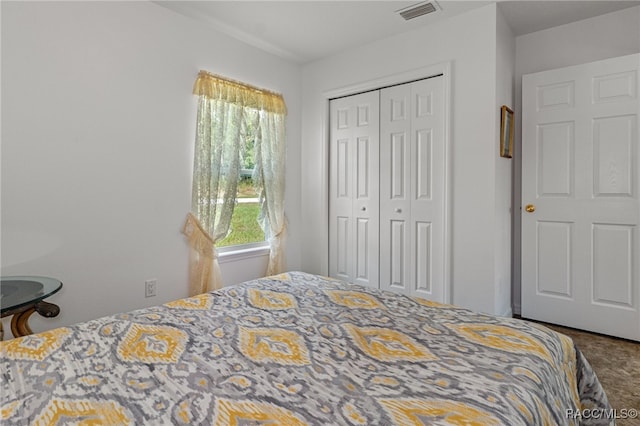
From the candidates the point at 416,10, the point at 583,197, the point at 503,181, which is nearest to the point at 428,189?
the point at 503,181

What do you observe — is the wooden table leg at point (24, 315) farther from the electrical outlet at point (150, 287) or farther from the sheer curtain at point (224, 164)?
the sheer curtain at point (224, 164)

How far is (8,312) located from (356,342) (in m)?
1.54

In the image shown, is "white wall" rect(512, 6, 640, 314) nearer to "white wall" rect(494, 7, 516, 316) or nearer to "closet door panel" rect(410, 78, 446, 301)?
"white wall" rect(494, 7, 516, 316)

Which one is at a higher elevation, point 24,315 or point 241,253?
point 241,253

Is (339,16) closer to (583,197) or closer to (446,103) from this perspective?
(446,103)

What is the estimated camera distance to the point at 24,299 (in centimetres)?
164

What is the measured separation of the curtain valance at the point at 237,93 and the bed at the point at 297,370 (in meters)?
1.99

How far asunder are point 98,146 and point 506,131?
3.03m

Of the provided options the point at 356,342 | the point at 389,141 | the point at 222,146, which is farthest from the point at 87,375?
the point at 389,141

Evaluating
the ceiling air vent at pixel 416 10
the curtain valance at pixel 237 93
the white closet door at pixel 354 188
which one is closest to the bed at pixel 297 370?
the white closet door at pixel 354 188

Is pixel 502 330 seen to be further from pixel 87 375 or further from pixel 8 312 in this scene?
pixel 8 312

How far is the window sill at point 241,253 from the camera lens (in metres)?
3.13

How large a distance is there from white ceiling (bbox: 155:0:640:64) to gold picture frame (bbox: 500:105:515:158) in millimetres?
769

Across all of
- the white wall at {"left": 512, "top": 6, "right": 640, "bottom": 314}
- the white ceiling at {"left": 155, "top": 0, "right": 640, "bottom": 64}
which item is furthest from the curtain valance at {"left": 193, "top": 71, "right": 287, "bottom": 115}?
the white wall at {"left": 512, "top": 6, "right": 640, "bottom": 314}
